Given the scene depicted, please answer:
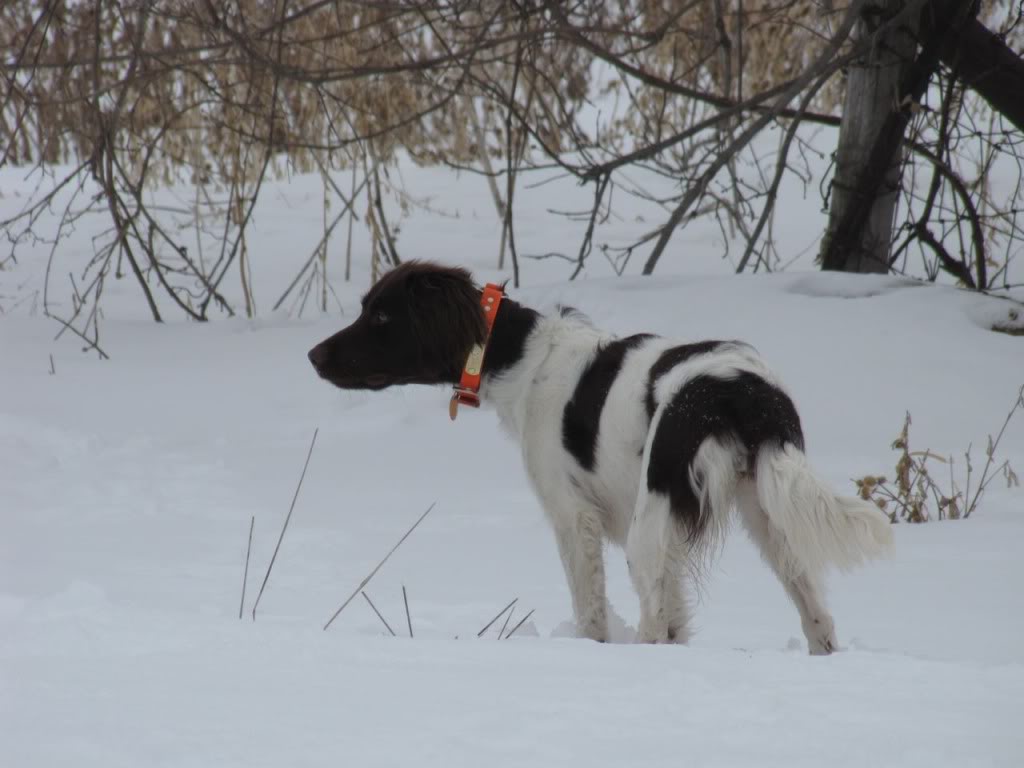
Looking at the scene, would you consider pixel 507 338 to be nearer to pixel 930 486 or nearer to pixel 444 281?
pixel 444 281

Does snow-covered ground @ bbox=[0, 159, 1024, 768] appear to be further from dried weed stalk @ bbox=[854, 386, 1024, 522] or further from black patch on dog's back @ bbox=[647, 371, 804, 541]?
black patch on dog's back @ bbox=[647, 371, 804, 541]

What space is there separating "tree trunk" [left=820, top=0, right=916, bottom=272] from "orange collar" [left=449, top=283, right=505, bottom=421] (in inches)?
148

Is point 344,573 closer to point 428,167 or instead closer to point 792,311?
point 792,311

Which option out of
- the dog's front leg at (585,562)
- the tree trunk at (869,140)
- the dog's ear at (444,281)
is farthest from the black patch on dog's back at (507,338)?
the tree trunk at (869,140)

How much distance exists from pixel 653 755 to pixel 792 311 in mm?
5105

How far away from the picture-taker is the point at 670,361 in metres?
3.27

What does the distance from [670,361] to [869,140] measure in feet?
14.5

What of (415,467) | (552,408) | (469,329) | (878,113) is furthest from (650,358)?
(878,113)

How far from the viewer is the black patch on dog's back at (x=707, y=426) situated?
2.92 meters

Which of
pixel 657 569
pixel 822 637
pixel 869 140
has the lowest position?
pixel 822 637

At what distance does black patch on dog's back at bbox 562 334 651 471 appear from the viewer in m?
3.45

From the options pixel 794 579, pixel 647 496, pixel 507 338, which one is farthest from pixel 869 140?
pixel 647 496

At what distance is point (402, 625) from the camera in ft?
11.9

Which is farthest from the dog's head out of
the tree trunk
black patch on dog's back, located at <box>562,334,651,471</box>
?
the tree trunk
